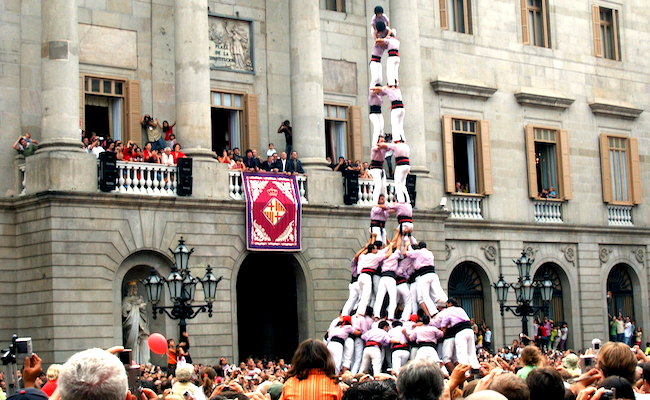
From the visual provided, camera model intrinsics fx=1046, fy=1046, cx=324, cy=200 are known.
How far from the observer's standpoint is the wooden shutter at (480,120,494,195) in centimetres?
3812

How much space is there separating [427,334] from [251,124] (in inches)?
494

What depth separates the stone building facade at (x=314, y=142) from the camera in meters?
27.8

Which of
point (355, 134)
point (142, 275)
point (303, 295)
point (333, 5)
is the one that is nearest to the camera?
point (142, 275)

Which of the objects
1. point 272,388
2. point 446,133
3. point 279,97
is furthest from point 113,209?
point 272,388

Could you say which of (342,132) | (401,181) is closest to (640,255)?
(342,132)

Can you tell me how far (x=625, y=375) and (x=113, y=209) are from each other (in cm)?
2117

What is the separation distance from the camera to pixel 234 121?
33.4 meters

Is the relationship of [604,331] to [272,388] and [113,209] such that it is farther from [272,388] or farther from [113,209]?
[272,388]

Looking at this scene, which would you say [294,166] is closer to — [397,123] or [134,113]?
[134,113]

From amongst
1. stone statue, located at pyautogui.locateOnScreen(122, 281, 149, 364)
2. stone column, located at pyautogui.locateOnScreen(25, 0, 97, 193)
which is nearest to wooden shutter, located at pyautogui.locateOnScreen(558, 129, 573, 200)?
stone statue, located at pyautogui.locateOnScreen(122, 281, 149, 364)

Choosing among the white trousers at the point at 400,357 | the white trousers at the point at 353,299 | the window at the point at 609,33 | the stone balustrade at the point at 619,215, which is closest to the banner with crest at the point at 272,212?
the white trousers at the point at 353,299

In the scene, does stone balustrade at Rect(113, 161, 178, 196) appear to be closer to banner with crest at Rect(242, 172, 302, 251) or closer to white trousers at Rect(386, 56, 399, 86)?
banner with crest at Rect(242, 172, 302, 251)

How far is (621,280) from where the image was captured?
42.4m

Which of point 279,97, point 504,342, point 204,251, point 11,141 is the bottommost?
point 504,342
